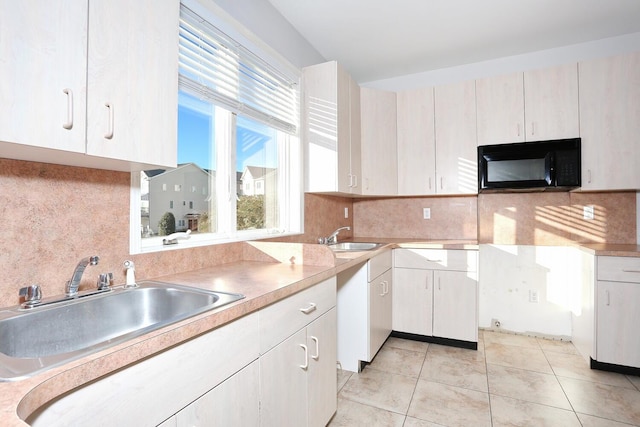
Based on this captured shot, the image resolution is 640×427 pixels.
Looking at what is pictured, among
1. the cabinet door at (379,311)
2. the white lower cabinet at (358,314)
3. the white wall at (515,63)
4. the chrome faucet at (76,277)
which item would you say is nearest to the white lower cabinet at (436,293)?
the cabinet door at (379,311)

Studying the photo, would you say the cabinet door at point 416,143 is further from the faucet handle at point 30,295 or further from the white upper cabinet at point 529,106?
the faucet handle at point 30,295

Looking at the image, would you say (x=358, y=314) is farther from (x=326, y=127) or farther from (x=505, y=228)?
(x=505, y=228)

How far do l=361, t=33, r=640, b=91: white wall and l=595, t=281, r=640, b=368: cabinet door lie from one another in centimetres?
195

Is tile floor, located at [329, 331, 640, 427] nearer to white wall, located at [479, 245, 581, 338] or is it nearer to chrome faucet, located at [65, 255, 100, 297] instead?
white wall, located at [479, 245, 581, 338]

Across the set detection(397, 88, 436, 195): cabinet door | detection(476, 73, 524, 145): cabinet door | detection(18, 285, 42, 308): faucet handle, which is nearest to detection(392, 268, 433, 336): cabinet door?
detection(397, 88, 436, 195): cabinet door

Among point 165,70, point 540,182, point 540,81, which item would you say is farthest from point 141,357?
point 540,81

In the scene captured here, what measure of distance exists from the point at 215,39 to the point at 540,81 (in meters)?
2.54

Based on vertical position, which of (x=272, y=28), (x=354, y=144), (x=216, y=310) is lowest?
(x=216, y=310)

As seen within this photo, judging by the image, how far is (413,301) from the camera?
2871 mm

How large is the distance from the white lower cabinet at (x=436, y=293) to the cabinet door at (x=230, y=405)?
1.98 metres

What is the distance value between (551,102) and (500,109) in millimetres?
364

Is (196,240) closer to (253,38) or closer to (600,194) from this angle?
(253,38)

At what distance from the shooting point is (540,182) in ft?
8.73

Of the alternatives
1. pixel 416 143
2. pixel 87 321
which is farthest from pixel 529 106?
pixel 87 321
